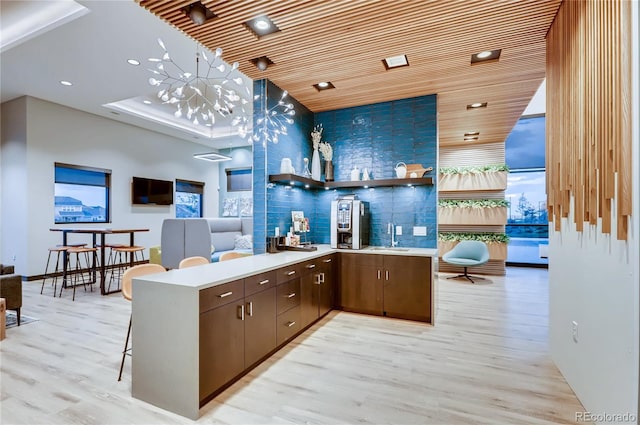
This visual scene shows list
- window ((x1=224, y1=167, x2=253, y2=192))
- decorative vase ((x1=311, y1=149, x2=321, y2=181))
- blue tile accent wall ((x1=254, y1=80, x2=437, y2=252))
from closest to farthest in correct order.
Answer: blue tile accent wall ((x1=254, y1=80, x2=437, y2=252)) → decorative vase ((x1=311, y1=149, x2=321, y2=181)) → window ((x1=224, y1=167, x2=253, y2=192))

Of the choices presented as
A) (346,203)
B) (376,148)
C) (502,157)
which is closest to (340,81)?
(376,148)

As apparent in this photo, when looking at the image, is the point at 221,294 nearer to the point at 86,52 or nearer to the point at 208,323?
the point at 208,323

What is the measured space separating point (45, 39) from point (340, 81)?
3678mm

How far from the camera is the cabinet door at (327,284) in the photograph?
12.6 feet

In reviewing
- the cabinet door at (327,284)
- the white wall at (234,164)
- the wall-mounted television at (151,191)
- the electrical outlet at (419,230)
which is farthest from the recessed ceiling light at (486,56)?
the wall-mounted television at (151,191)

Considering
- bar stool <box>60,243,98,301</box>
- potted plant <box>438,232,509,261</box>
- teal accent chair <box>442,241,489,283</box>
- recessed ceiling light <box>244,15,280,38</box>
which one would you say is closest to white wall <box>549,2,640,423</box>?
recessed ceiling light <box>244,15,280,38</box>

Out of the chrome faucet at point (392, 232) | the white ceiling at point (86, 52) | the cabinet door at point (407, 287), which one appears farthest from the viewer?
the chrome faucet at point (392, 232)

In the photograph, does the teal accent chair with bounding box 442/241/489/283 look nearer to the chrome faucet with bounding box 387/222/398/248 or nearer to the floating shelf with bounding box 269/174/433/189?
the chrome faucet with bounding box 387/222/398/248

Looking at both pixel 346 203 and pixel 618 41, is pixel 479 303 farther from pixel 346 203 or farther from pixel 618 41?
pixel 618 41

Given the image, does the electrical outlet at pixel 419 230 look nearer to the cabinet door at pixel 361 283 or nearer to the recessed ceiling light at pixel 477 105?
the cabinet door at pixel 361 283

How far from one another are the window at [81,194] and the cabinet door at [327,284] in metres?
6.02

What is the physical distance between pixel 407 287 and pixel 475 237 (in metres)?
4.08

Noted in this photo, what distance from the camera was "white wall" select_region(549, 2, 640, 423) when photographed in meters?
1.58

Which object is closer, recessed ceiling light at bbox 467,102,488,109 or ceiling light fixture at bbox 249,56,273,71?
ceiling light fixture at bbox 249,56,273,71
